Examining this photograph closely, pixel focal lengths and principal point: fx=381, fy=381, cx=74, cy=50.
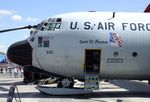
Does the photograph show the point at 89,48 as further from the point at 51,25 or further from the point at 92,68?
the point at 51,25

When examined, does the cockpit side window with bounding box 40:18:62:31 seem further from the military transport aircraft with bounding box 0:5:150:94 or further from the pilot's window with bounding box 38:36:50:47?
the pilot's window with bounding box 38:36:50:47

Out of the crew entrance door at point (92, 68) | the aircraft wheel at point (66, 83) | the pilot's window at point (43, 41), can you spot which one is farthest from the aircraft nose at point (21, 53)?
the crew entrance door at point (92, 68)

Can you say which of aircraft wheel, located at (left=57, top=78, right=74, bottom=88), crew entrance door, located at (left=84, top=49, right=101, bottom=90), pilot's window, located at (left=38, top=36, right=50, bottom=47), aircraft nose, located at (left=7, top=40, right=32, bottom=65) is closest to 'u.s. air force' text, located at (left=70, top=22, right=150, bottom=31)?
crew entrance door, located at (left=84, top=49, right=101, bottom=90)

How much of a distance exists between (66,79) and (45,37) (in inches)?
98.3

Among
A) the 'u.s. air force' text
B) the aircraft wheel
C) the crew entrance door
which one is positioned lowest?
the aircraft wheel

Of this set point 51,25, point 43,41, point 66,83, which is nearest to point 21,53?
point 43,41

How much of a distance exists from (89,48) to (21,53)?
350 cm

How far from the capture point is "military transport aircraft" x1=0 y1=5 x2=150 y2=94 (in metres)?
19.0

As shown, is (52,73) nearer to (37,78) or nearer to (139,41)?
(139,41)

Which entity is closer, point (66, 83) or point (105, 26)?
point (105, 26)

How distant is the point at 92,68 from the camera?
19.4 meters

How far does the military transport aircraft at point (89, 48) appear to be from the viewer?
1895cm

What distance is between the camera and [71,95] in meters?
19.6

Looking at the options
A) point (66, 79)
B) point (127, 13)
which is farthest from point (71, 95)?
point (127, 13)
